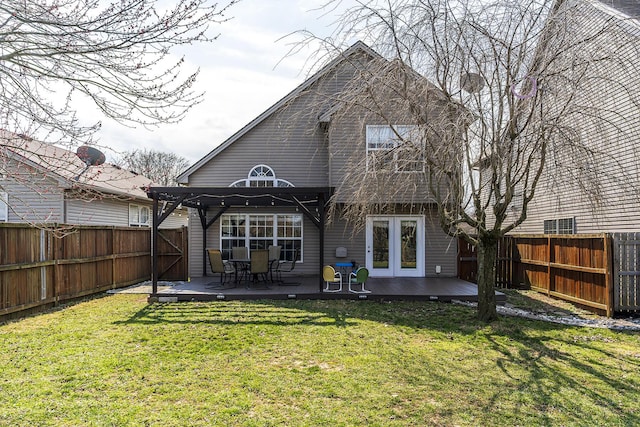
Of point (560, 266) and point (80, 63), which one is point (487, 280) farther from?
point (80, 63)

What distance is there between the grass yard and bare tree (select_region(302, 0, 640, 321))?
2.21m

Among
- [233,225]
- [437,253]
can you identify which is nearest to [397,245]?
Result: [437,253]

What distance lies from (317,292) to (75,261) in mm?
5806

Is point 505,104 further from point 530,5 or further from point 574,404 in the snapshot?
point 574,404

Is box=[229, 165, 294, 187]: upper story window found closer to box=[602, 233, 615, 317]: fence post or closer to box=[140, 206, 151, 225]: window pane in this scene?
box=[140, 206, 151, 225]: window pane

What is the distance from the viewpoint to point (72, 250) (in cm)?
927

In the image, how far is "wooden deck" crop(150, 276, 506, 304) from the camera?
9.22 m

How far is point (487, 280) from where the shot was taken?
7.05 meters

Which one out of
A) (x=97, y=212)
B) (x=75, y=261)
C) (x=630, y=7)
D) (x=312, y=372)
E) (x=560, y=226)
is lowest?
(x=312, y=372)

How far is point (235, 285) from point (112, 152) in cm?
741

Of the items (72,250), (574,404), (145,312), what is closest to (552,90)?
(574,404)

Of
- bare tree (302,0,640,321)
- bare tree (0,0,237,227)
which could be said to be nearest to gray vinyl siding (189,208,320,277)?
bare tree (302,0,640,321)

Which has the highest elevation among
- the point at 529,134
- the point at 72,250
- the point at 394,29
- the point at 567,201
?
the point at 394,29

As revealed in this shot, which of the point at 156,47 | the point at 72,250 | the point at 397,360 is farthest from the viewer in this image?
the point at 72,250
